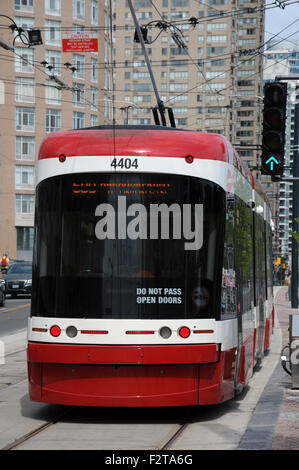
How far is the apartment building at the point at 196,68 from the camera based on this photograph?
134875 millimetres

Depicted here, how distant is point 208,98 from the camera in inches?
5290

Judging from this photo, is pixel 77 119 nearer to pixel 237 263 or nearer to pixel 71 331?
pixel 237 263

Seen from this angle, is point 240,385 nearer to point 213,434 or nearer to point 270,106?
point 213,434

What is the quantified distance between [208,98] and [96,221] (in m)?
127

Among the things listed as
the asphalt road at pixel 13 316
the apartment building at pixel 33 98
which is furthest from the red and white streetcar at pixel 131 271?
the apartment building at pixel 33 98

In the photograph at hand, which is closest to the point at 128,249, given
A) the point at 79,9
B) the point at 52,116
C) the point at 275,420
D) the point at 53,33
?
the point at 275,420

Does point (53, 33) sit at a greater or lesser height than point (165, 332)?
greater

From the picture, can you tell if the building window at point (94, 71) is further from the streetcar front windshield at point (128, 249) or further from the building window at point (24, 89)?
the streetcar front windshield at point (128, 249)

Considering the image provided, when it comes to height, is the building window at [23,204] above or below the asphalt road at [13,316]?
above

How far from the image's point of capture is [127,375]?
9.10 metres

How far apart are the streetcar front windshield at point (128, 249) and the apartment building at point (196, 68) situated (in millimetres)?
123297

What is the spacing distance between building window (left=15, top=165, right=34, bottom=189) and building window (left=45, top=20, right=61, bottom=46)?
11135mm

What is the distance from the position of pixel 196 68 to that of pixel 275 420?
433 ft

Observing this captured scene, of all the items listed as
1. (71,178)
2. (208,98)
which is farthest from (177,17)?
(71,178)
